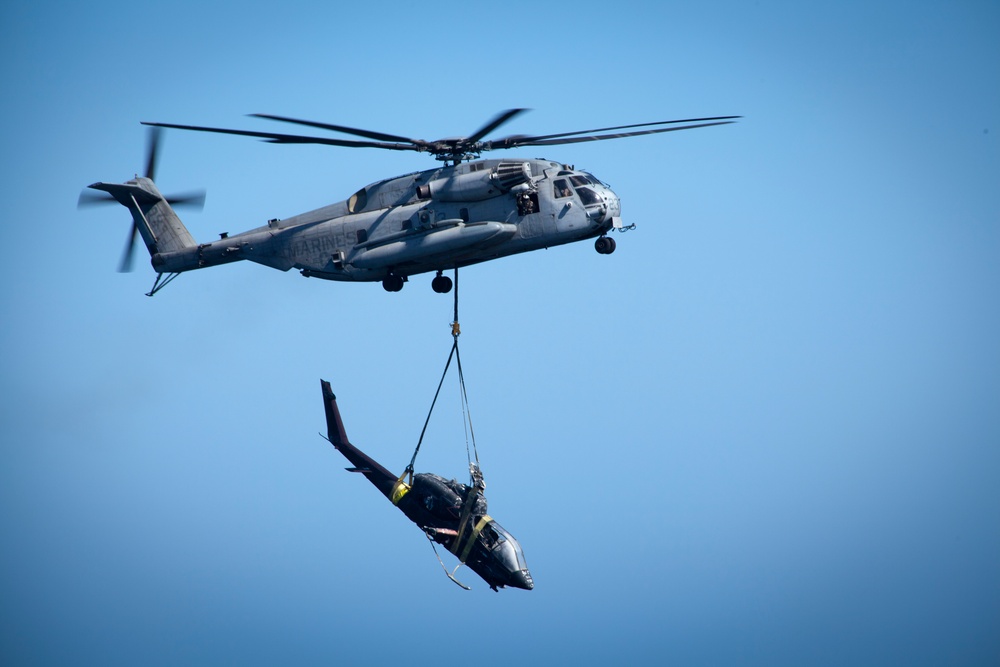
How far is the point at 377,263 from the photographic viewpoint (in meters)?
29.6

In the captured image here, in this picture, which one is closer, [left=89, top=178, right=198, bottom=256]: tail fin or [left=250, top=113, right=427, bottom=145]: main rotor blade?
[left=250, top=113, right=427, bottom=145]: main rotor blade

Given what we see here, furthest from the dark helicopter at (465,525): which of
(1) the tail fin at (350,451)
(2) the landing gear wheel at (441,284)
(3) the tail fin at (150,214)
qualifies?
(3) the tail fin at (150,214)

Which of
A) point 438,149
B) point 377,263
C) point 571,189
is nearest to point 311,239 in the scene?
point 377,263

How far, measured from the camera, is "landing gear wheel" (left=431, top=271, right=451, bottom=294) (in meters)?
30.3

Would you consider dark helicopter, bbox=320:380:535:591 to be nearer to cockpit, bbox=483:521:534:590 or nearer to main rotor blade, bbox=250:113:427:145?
cockpit, bbox=483:521:534:590

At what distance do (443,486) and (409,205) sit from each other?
7.27m

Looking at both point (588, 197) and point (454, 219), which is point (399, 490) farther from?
point (588, 197)

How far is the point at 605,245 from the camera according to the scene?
2914 cm

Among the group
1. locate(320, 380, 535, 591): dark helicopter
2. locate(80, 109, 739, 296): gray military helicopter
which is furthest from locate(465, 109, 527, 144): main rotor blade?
locate(320, 380, 535, 591): dark helicopter

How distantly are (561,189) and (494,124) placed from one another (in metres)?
3.43

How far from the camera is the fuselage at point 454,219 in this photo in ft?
94.6

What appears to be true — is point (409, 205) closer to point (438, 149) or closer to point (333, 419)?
point (438, 149)

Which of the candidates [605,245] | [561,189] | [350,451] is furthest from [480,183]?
[350,451]

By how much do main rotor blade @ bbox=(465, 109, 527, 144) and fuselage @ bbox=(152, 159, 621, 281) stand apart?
143 cm
